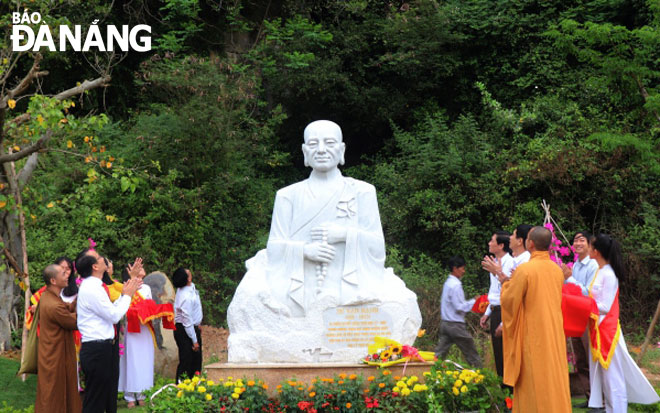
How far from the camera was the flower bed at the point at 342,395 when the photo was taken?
6.33 meters

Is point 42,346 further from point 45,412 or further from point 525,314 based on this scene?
point 525,314

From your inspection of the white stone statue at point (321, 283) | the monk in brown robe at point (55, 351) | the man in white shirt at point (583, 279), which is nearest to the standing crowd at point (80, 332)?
the monk in brown robe at point (55, 351)

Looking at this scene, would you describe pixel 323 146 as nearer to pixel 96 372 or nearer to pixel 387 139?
pixel 96 372

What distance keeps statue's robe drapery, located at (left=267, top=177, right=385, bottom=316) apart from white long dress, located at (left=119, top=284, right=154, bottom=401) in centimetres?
210

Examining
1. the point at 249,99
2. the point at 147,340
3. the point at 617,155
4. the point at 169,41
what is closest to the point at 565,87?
the point at 617,155

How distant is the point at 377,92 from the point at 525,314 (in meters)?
10.7

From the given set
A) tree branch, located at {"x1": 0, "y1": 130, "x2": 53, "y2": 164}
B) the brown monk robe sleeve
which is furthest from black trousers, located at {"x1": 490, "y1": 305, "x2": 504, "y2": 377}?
tree branch, located at {"x1": 0, "y1": 130, "x2": 53, "y2": 164}

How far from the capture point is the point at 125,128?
1588 centimetres

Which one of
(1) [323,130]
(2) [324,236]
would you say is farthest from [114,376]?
(1) [323,130]

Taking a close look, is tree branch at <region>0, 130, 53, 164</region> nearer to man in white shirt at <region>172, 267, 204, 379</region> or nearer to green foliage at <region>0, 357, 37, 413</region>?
man in white shirt at <region>172, 267, 204, 379</region>

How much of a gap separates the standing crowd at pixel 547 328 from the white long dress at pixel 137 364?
3604 mm

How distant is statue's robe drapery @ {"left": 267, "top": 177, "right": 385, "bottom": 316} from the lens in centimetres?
759

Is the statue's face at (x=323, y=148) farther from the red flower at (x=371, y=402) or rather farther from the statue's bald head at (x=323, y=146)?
the red flower at (x=371, y=402)

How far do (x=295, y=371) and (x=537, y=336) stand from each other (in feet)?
7.30
